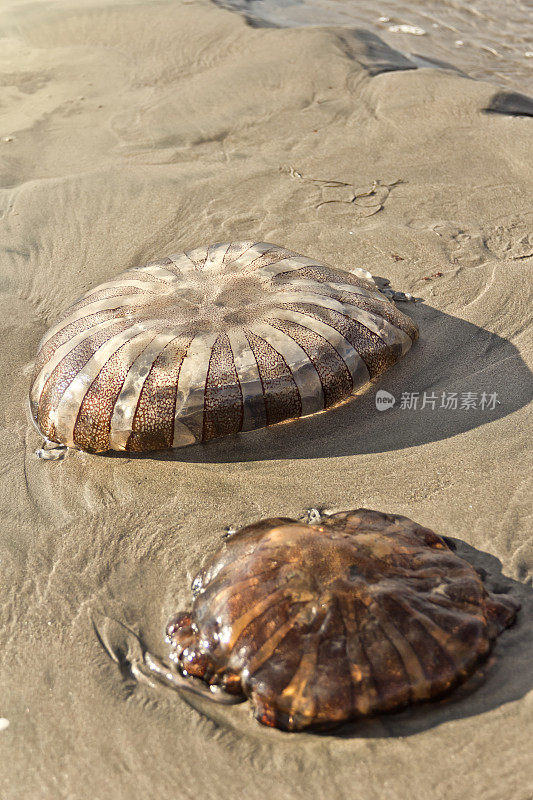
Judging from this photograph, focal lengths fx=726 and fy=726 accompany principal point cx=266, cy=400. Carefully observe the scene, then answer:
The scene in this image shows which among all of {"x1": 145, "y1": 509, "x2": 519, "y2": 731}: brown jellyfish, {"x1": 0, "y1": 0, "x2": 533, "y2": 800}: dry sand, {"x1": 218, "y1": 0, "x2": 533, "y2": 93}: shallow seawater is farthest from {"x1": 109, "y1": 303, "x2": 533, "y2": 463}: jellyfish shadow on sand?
{"x1": 218, "y1": 0, "x2": 533, "y2": 93}: shallow seawater

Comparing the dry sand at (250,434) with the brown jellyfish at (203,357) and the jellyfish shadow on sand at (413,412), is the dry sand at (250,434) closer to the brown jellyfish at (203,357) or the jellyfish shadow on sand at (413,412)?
the jellyfish shadow on sand at (413,412)

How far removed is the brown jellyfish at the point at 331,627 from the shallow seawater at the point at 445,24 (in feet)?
26.9

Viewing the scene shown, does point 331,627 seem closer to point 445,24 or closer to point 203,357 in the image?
point 203,357

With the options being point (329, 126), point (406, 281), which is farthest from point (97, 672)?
point (329, 126)

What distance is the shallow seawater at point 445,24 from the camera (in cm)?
1005

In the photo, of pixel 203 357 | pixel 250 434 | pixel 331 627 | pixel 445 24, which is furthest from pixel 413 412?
pixel 445 24

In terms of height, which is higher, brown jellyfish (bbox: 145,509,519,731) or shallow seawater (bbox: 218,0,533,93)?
shallow seawater (bbox: 218,0,533,93)

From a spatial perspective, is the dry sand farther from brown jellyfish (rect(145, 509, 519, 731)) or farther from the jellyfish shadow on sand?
brown jellyfish (rect(145, 509, 519, 731))

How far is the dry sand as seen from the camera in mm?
2816

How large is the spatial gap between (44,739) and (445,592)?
5.75 ft

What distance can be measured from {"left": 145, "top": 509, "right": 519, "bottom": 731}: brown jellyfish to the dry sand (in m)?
0.12

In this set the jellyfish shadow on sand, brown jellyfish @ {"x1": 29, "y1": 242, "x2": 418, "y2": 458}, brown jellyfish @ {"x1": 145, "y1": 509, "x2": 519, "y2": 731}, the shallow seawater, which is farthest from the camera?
the shallow seawater

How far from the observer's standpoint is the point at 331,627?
2.83 m

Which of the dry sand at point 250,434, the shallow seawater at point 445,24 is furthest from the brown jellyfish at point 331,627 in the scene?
the shallow seawater at point 445,24
